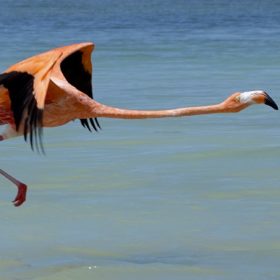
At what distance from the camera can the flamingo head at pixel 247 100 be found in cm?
733

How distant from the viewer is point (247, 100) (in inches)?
294

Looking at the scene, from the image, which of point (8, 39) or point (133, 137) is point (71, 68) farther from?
point (8, 39)

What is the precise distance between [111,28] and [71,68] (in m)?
27.8

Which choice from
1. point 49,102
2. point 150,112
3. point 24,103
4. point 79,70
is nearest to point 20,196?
point 49,102

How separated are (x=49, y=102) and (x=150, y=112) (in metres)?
0.78

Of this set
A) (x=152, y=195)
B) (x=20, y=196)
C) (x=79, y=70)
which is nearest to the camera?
(x=20, y=196)

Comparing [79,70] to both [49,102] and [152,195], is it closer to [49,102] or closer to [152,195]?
[49,102]

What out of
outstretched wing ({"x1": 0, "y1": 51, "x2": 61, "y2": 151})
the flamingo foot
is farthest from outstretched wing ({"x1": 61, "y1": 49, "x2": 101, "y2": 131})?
the flamingo foot

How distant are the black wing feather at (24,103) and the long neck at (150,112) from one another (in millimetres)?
603

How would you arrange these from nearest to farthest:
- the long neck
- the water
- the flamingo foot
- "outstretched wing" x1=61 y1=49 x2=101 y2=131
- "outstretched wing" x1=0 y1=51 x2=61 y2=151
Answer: "outstretched wing" x1=0 y1=51 x2=61 y2=151 → the water → the long neck → the flamingo foot → "outstretched wing" x1=61 y1=49 x2=101 y2=131

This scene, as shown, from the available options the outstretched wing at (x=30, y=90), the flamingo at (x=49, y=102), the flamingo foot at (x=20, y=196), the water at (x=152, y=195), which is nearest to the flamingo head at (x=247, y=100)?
the flamingo at (x=49, y=102)

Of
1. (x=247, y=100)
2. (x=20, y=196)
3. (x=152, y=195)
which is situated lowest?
(x=152, y=195)

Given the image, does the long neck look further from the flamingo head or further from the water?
the water

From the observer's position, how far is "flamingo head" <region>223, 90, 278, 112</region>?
24.1 feet
